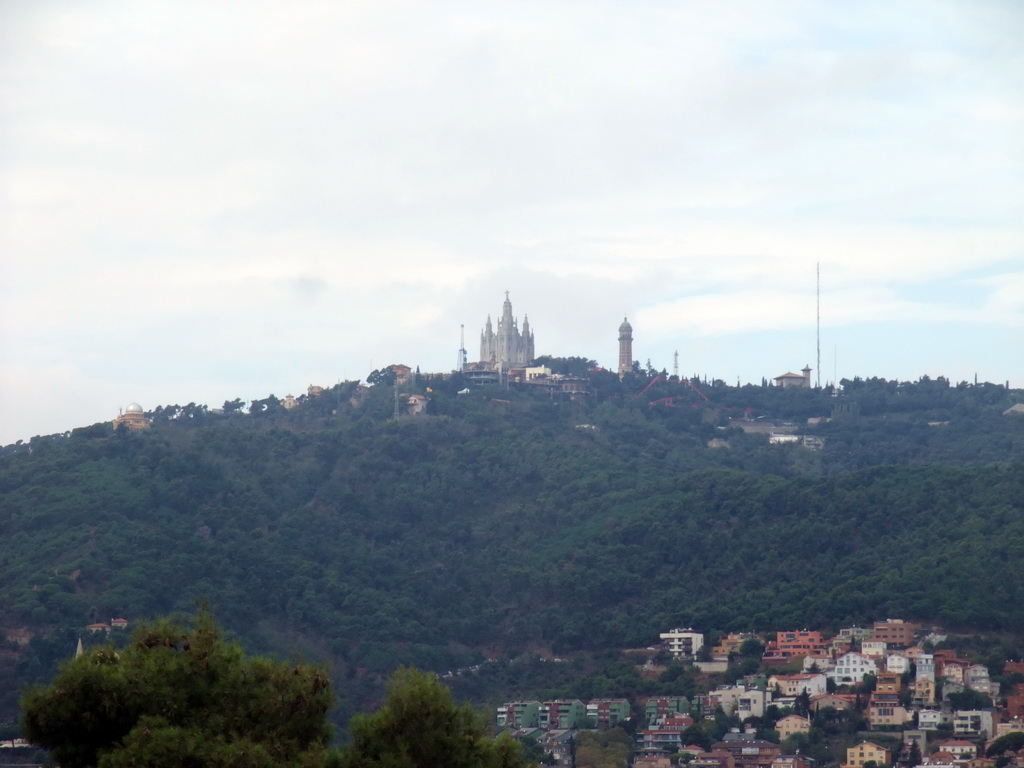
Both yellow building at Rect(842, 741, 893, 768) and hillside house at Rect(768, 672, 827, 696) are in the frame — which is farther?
hillside house at Rect(768, 672, 827, 696)

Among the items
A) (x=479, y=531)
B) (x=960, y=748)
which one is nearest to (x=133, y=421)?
(x=479, y=531)

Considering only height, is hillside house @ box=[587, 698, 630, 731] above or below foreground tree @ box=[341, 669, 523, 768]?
below

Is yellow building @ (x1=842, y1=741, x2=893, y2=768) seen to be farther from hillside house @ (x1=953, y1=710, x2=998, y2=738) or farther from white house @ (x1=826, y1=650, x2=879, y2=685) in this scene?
white house @ (x1=826, y1=650, x2=879, y2=685)

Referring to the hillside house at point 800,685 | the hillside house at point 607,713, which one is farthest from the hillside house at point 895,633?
the hillside house at point 607,713

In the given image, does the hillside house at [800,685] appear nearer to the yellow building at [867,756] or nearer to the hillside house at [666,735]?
the hillside house at [666,735]

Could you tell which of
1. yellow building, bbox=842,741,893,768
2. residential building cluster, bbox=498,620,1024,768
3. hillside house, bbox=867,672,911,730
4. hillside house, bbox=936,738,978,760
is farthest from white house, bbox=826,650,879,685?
yellow building, bbox=842,741,893,768

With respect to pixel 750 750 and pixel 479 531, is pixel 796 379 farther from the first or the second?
pixel 750 750

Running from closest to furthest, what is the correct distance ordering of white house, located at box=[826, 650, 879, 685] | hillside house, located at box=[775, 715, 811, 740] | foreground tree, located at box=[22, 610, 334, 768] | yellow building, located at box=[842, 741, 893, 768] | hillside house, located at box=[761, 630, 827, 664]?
foreground tree, located at box=[22, 610, 334, 768], yellow building, located at box=[842, 741, 893, 768], hillside house, located at box=[775, 715, 811, 740], white house, located at box=[826, 650, 879, 685], hillside house, located at box=[761, 630, 827, 664]
